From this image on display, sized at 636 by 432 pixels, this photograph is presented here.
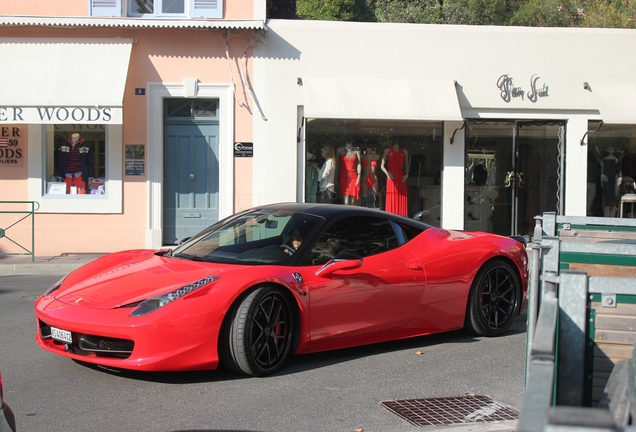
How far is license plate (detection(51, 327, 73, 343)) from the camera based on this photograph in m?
5.34

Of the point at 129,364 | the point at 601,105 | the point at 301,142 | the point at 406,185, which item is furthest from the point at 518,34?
the point at 129,364

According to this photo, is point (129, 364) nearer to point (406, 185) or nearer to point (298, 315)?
point (298, 315)

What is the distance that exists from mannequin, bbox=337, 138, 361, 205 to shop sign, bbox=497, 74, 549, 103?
331 centimetres

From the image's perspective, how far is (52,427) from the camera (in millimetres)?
4461

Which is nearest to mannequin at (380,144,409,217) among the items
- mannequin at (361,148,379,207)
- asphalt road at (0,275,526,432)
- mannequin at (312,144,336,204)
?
mannequin at (361,148,379,207)

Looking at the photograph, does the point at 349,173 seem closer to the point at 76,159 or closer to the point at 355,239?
the point at 76,159

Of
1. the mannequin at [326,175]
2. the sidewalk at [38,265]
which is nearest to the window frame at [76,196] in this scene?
the sidewalk at [38,265]

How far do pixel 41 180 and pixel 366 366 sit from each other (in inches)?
421

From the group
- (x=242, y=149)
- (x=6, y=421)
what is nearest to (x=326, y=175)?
(x=242, y=149)

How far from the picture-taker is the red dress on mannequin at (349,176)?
1571 centimetres

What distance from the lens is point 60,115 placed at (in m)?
14.0

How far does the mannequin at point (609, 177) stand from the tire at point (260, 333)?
40.5 ft

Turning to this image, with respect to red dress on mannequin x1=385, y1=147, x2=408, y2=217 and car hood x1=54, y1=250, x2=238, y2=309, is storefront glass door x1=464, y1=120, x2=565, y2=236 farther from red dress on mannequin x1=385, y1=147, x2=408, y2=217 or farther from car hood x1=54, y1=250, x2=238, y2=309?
car hood x1=54, y1=250, x2=238, y2=309

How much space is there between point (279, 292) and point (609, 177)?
41.3 feet
